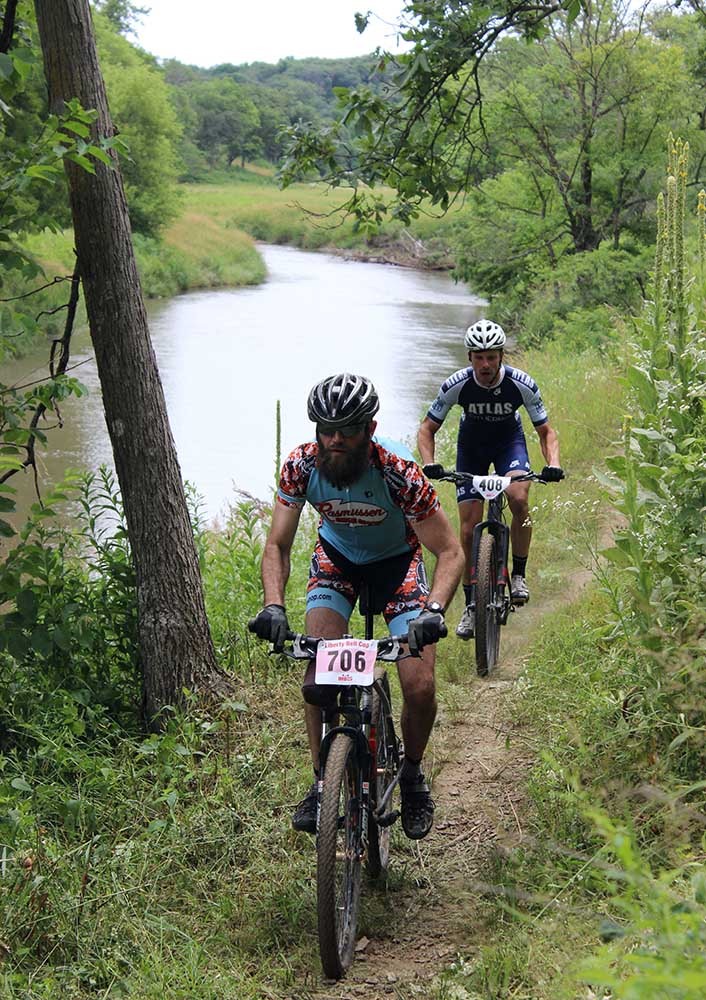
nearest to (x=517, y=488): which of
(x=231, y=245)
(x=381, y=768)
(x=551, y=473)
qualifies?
(x=551, y=473)

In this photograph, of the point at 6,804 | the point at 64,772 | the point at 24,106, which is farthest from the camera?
the point at 24,106

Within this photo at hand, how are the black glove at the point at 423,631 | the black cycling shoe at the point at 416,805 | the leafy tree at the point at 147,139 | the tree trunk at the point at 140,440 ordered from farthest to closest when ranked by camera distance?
the leafy tree at the point at 147,139 < the tree trunk at the point at 140,440 < the black cycling shoe at the point at 416,805 < the black glove at the point at 423,631

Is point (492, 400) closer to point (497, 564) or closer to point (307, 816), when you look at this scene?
point (497, 564)

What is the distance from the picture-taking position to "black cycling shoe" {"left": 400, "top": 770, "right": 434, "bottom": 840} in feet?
15.4

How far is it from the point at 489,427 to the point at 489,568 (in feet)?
3.10

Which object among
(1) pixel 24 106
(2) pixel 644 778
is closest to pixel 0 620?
(2) pixel 644 778

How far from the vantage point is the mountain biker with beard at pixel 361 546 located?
4.20m

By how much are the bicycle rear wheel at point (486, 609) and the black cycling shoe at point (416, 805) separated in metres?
2.05

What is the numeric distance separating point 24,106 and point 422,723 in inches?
1017

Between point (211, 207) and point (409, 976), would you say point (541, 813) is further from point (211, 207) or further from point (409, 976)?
point (211, 207)

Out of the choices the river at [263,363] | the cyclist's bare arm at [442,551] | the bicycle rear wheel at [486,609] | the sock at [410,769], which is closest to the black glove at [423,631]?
the cyclist's bare arm at [442,551]

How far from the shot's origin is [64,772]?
5297 millimetres

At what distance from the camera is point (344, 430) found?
4203mm

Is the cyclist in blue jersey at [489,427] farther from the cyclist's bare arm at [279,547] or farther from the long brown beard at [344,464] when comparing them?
the long brown beard at [344,464]
